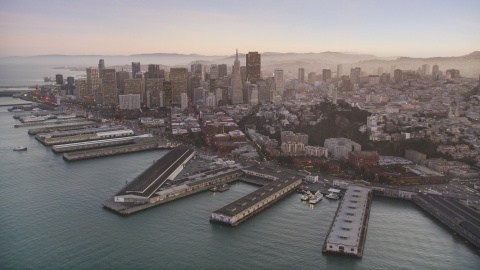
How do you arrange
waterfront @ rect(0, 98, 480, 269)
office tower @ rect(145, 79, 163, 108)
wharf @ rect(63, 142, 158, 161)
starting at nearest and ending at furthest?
1. waterfront @ rect(0, 98, 480, 269)
2. wharf @ rect(63, 142, 158, 161)
3. office tower @ rect(145, 79, 163, 108)

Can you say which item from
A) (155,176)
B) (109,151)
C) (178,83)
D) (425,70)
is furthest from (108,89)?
(425,70)

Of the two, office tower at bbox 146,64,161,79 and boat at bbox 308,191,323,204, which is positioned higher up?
office tower at bbox 146,64,161,79

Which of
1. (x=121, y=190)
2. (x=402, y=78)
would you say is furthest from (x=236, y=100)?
(x=121, y=190)

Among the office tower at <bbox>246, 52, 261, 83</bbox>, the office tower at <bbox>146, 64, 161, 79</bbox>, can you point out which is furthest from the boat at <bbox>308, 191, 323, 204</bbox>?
the office tower at <bbox>146, 64, 161, 79</bbox>

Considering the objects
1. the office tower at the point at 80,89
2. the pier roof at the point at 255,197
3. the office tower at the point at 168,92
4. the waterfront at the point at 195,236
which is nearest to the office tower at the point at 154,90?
the office tower at the point at 168,92

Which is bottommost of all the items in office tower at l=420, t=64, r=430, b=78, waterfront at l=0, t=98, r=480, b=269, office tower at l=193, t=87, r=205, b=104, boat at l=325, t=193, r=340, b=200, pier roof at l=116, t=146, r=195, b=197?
waterfront at l=0, t=98, r=480, b=269

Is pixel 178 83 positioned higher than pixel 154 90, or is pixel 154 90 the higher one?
pixel 178 83

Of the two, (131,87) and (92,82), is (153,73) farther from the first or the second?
(131,87)

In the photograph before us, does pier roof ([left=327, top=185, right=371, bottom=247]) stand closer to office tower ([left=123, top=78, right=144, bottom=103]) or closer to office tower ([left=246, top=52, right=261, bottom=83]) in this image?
office tower ([left=123, top=78, right=144, bottom=103])
